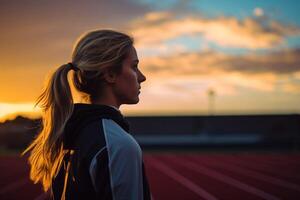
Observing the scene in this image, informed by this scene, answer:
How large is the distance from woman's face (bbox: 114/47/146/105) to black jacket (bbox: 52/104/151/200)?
0.12 m

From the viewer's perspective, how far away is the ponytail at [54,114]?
1.66 meters

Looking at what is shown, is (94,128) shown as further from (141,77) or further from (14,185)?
(14,185)

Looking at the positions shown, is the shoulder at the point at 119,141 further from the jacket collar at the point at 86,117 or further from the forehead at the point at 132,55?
the forehead at the point at 132,55

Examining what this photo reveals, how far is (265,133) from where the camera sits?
1501 inches

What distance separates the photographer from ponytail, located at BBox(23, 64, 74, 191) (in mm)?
1660

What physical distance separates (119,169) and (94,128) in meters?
0.19

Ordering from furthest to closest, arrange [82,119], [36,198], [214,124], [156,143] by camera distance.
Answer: [214,124] → [156,143] → [36,198] → [82,119]

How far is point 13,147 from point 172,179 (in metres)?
24.9

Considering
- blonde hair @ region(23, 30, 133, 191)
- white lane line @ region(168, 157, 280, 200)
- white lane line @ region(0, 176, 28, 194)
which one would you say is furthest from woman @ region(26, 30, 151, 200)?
white lane line @ region(0, 176, 28, 194)

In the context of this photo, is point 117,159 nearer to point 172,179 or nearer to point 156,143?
point 172,179

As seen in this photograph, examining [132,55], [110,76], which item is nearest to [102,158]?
[110,76]

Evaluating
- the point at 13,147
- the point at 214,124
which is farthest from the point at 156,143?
the point at 13,147

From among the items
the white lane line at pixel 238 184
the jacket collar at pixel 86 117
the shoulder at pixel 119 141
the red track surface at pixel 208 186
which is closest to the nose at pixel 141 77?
the jacket collar at pixel 86 117

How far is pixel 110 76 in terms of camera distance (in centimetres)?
163
